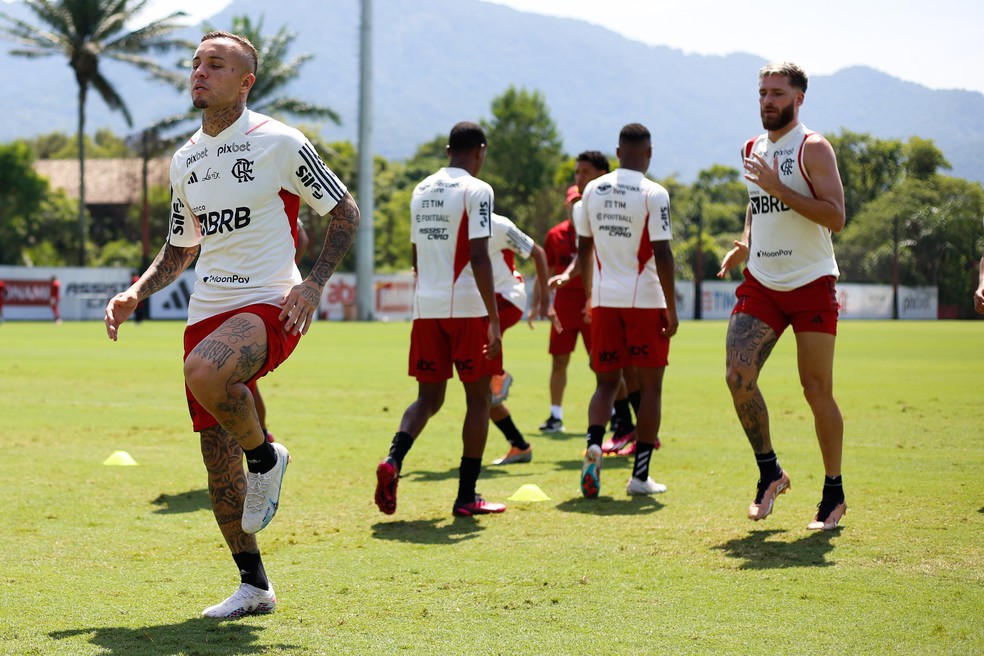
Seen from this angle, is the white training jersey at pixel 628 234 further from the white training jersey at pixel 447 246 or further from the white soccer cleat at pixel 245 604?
the white soccer cleat at pixel 245 604

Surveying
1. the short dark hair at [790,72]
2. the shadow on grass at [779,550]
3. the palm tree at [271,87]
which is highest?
the palm tree at [271,87]

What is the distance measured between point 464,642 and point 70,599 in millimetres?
1741

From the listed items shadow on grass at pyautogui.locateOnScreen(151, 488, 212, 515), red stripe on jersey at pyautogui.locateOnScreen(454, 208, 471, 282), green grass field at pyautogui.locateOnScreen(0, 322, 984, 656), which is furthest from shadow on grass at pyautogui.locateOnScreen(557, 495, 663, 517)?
shadow on grass at pyautogui.locateOnScreen(151, 488, 212, 515)

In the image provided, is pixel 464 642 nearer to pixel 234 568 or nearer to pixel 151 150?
pixel 234 568

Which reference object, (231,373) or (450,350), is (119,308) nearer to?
(231,373)

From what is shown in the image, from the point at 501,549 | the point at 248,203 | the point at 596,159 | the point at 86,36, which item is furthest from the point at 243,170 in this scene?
the point at 86,36

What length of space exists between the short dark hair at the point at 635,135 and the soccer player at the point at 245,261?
3.56m

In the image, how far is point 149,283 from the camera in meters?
5.15

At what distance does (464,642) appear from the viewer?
4.18m

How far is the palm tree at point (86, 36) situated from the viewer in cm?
5938

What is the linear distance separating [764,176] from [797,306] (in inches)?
29.0

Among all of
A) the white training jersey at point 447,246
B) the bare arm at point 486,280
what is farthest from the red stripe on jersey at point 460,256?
the bare arm at point 486,280

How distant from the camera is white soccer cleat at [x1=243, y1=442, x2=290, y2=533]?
459cm

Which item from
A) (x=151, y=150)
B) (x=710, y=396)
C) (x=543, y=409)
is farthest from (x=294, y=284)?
(x=151, y=150)
